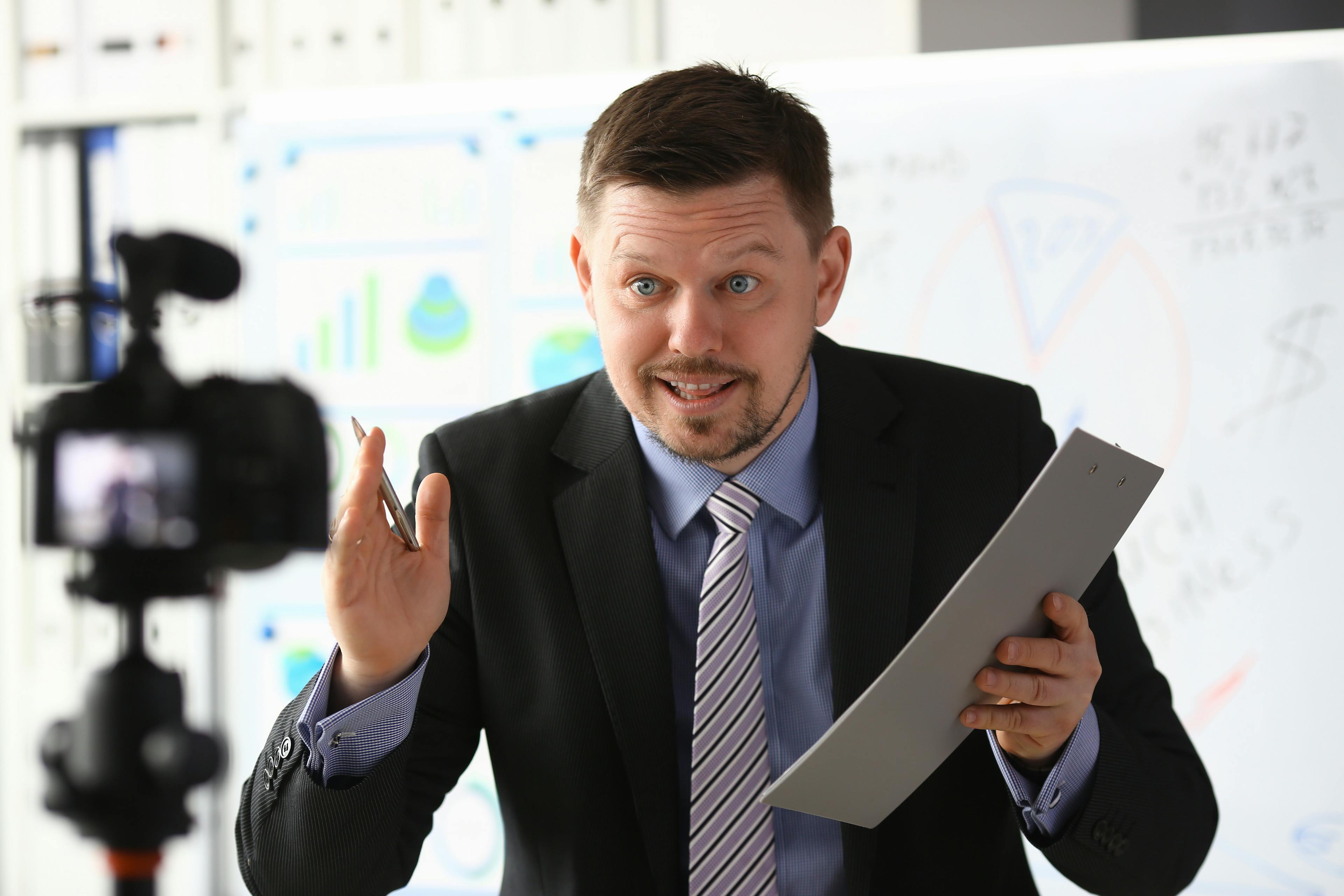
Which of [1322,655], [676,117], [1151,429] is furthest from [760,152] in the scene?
[1322,655]

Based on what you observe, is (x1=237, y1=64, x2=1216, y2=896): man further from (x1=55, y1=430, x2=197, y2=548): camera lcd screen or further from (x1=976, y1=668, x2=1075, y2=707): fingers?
(x1=55, y1=430, x2=197, y2=548): camera lcd screen

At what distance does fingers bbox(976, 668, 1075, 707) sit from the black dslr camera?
1330mm

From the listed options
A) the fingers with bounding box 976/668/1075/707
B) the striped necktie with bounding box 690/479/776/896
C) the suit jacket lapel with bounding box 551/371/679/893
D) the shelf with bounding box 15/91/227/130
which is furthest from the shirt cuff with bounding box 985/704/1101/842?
the shelf with bounding box 15/91/227/130

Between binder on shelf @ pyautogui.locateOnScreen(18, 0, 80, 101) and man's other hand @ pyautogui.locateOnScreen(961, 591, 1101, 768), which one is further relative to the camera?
binder on shelf @ pyautogui.locateOnScreen(18, 0, 80, 101)

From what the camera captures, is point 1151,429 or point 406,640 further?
point 1151,429

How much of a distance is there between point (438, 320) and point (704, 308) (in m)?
1.39

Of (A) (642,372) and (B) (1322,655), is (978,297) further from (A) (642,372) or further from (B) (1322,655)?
(A) (642,372)

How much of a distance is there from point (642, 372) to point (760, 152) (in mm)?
275

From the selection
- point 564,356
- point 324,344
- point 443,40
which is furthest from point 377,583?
point 443,40

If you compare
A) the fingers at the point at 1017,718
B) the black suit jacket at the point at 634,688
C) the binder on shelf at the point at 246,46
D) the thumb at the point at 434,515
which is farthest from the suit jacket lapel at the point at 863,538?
the binder on shelf at the point at 246,46

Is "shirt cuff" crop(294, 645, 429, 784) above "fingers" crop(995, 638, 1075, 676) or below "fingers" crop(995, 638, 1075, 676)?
below

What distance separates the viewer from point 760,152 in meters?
1.11

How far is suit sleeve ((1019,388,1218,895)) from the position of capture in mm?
1020

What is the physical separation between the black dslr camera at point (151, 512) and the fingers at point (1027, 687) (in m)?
1.33
